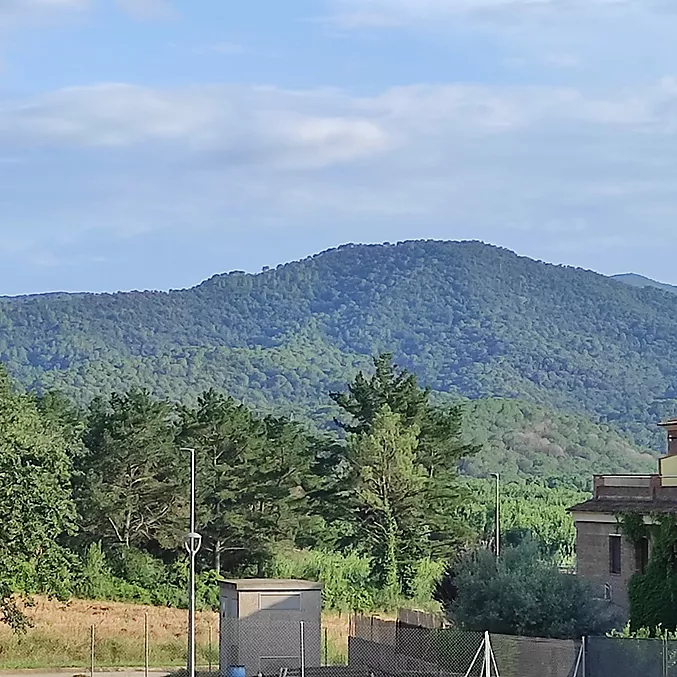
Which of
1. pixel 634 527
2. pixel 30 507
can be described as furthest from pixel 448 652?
pixel 634 527

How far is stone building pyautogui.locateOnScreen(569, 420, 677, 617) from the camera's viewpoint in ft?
141

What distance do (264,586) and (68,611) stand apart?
71.7ft

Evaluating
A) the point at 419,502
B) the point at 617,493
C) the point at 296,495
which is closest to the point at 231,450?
the point at 296,495

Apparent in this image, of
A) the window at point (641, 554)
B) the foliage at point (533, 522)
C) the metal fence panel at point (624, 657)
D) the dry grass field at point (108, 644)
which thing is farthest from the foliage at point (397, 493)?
the metal fence panel at point (624, 657)

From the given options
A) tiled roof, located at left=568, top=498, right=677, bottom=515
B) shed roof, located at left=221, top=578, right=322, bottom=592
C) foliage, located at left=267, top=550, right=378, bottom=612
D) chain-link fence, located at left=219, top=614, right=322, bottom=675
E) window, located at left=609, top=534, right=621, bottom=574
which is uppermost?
tiled roof, located at left=568, top=498, right=677, bottom=515

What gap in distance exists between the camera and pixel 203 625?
5250 centimetres

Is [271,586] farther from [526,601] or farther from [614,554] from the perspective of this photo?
[614,554]

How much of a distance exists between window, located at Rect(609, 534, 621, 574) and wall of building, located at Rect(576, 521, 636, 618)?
13 cm

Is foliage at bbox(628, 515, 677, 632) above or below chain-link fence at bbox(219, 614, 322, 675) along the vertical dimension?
above

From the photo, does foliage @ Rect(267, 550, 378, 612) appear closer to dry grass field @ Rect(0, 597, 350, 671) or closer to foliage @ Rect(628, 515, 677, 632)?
dry grass field @ Rect(0, 597, 350, 671)

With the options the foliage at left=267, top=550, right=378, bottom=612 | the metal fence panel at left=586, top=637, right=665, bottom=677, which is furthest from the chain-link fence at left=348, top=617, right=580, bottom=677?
the foliage at left=267, top=550, right=378, bottom=612

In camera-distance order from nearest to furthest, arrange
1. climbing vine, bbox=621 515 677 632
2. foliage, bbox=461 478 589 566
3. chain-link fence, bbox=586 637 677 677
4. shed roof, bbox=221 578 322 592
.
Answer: chain-link fence, bbox=586 637 677 677 → shed roof, bbox=221 578 322 592 → climbing vine, bbox=621 515 677 632 → foliage, bbox=461 478 589 566

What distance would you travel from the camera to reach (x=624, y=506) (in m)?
44.0

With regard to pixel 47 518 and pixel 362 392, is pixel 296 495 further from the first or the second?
pixel 47 518
